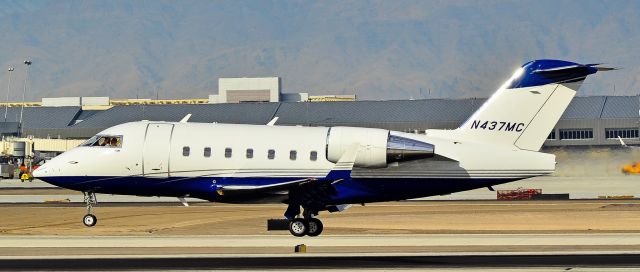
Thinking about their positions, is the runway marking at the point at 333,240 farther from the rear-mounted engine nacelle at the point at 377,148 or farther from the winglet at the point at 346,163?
the rear-mounted engine nacelle at the point at 377,148

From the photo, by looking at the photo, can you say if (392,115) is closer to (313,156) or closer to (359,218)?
(359,218)

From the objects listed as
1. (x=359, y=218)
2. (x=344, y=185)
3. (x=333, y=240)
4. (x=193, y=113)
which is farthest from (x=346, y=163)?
(x=193, y=113)

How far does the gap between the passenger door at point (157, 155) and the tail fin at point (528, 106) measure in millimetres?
11706

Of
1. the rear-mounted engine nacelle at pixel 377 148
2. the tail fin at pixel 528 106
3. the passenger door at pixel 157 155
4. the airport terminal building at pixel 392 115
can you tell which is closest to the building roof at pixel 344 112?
the airport terminal building at pixel 392 115

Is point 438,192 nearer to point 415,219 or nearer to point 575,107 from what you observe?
point 415,219

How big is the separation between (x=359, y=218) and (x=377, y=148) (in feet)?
39.5

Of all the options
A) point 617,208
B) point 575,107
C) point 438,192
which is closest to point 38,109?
point 575,107

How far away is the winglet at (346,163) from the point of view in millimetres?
44594

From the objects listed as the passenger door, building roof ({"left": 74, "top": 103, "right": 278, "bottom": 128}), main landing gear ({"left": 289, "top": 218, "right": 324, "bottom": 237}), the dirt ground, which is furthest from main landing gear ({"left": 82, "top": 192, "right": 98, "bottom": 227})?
building roof ({"left": 74, "top": 103, "right": 278, "bottom": 128})

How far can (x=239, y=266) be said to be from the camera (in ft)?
118

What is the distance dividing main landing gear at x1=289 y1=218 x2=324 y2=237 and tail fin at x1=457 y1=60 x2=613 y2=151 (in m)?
6.87

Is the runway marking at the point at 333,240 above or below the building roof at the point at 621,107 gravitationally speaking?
below

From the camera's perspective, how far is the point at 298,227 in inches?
1806

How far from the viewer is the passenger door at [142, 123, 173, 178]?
45.5 m
